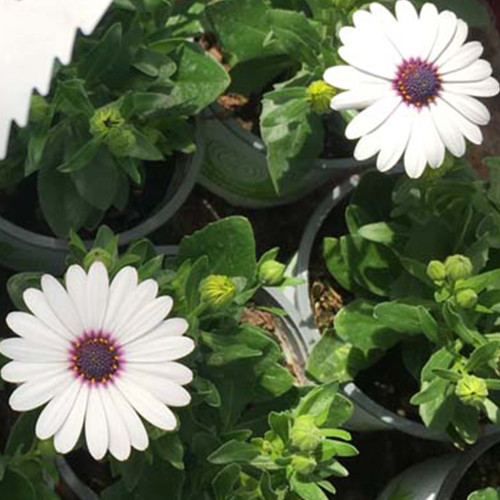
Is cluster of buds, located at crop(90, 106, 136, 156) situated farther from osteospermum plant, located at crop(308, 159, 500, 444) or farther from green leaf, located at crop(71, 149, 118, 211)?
osteospermum plant, located at crop(308, 159, 500, 444)

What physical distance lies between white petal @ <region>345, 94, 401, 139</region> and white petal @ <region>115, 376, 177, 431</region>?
24 cm

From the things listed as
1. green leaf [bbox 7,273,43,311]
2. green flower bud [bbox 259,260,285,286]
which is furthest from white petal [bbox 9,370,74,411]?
green flower bud [bbox 259,260,285,286]

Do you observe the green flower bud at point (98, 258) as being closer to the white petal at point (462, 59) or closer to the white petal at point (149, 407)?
the white petal at point (149, 407)

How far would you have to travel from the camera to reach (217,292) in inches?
31.7

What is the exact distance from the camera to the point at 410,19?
832 mm

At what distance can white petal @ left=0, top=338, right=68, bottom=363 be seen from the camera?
70 cm

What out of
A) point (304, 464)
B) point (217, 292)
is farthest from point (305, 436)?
point (217, 292)

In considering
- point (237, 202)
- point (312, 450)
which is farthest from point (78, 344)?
point (237, 202)

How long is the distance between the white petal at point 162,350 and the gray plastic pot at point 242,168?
0.35 meters

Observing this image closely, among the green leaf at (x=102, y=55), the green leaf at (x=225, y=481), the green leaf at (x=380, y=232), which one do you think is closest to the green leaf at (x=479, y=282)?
the green leaf at (x=380, y=232)

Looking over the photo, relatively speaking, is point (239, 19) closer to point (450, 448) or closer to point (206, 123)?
point (206, 123)

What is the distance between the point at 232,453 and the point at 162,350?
0.52ft

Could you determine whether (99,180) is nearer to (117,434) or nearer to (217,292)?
(217,292)

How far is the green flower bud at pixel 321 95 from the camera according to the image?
88cm
